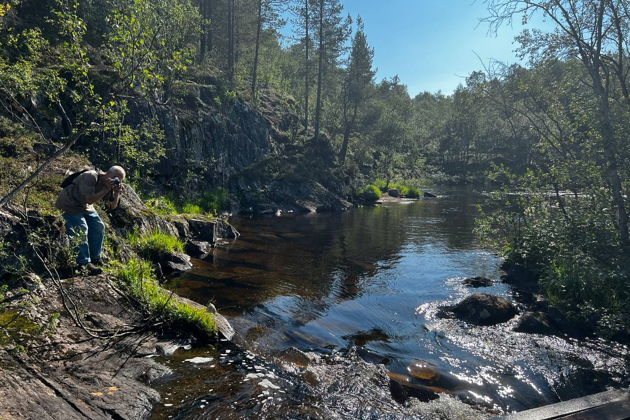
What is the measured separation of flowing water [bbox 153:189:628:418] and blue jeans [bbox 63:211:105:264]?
2.97 m

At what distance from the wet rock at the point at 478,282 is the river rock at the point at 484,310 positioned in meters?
2.83

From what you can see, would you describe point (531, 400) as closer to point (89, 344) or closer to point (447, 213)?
point (89, 344)

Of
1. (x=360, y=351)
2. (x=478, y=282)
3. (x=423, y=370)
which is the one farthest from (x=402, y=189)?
(x=423, y=370)

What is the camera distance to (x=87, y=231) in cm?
784

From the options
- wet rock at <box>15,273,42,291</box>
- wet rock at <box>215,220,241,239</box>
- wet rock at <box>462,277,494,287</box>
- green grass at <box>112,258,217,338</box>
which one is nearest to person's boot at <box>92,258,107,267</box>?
green grass at <box>112,258,217,338</box>

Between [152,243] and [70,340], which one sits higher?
[152,243]

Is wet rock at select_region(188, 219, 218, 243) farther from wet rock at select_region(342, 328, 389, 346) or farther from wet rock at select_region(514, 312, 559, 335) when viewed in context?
wet rock at select_region(514, 312, 559, 335)

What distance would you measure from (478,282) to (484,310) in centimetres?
356

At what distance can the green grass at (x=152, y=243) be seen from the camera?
1216 cm

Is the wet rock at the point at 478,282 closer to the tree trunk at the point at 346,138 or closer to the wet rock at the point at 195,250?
the wet rock at the point at 195,250

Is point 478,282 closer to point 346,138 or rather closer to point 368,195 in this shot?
point 368,195

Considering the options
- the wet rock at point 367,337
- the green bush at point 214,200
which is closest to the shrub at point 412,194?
the green bush at point 214,200

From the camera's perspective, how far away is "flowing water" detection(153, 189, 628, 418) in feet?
19.6

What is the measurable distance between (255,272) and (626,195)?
37.2 ft
